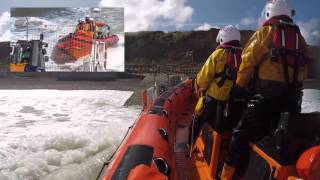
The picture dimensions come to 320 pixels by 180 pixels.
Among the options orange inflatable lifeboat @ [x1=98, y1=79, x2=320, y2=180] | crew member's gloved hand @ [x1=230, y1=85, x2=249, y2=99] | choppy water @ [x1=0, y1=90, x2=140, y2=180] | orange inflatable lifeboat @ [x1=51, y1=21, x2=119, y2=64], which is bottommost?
choppy water @ [x1=0, y1=90, x2=140, y2=180]

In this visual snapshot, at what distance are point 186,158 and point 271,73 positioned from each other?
1454 mm

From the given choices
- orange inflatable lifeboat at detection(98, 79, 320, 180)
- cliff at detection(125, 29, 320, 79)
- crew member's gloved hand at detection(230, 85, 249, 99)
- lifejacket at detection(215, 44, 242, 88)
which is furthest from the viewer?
cliff at detection(125, 29, 320, 79)

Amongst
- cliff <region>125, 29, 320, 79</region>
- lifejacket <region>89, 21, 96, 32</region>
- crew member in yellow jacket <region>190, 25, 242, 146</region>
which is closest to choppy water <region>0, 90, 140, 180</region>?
crew member in yellow jacket <region>190, 25, 242, 146</region>

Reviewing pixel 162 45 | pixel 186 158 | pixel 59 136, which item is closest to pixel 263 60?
pixel 186 158

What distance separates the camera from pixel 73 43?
2714 cm

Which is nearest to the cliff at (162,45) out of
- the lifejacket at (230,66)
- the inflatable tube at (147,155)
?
the lifejacket at (230,66)

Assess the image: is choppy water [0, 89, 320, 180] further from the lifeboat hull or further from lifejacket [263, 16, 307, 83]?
the lifeboat hull

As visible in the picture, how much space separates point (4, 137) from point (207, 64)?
4564 mm

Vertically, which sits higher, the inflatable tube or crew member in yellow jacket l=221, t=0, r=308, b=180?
crew member in yellow jacket l=221, t=0, r=308, b=180

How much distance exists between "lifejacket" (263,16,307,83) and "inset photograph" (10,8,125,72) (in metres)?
24.5

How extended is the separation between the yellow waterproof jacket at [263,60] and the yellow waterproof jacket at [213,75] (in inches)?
33.5

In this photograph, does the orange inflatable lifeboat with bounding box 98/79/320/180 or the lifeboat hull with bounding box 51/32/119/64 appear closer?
the orange inflatable lifeboat with bounding box 98/79/320/180

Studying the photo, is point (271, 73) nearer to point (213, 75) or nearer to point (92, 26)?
point (213, 75)

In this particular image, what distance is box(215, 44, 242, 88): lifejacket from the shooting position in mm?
3377
